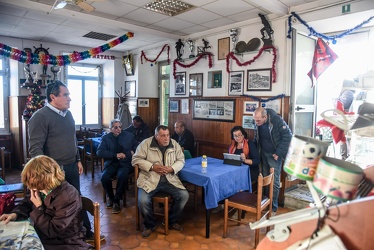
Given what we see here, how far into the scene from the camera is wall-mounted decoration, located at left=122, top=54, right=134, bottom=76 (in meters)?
6.84

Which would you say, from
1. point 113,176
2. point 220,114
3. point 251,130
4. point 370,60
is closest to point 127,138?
point 113,176

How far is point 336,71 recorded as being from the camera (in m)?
4.28

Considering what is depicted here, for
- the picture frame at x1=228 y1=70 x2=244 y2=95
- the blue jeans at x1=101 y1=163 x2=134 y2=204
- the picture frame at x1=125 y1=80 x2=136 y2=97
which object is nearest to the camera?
the blue jeans at x1=101 y1=163 x2=134 y2=204

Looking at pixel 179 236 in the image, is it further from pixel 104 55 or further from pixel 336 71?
pixel 104 55

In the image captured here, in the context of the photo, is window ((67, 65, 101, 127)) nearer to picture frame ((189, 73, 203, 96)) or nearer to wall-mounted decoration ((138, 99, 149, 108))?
wall-mounted decoration ((138, 99, 149, 108))

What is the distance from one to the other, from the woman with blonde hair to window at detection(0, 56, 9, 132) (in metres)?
5.36

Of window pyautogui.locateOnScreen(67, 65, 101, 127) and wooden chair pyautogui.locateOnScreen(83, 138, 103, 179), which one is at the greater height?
window pyautogui.locateOnScreen(67, 65, 101, 127)

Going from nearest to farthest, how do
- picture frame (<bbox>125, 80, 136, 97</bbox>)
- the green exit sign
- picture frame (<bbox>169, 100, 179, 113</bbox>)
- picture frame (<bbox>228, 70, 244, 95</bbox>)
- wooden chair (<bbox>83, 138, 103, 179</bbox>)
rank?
the green exit sign
picture frame (<bbox>228, 70, 244, 95</bbox>)
wooden chair (<bbox>83, 138, 103, 179</bbox>)
picture frame (<bbox>169, 100, 179, 113</bbox>)
picture frame (<bbox>125, 80, 136, 97</bbox>)

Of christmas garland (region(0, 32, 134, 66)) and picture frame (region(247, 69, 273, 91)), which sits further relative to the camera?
christmas garland (region(0, 32, 134, 66))

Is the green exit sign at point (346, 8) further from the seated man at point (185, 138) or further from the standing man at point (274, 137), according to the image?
the seated man at point (185, 138)

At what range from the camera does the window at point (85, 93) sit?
708 centimetres

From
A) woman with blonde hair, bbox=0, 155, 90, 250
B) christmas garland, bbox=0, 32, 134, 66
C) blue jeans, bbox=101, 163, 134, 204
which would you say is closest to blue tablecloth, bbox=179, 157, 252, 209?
blue jeans, bbox=101, 163, 134, 204

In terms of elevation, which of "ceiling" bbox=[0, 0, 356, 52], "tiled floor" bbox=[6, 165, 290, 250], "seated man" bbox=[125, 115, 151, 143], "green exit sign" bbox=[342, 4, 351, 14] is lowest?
"tiled floor" bbox=[6, 165, 290, 250]

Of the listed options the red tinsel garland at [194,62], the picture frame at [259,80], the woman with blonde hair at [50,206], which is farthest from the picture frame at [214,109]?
the woman with blonde hair at [50,206]
